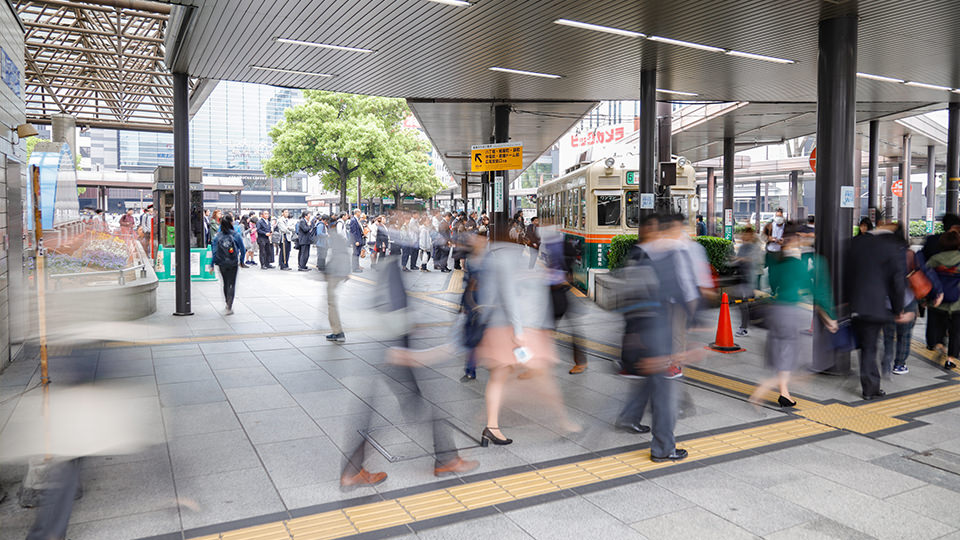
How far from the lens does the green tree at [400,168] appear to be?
36938 mm

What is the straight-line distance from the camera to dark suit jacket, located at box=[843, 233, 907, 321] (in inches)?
257

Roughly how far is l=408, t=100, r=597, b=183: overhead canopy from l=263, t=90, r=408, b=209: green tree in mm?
6241

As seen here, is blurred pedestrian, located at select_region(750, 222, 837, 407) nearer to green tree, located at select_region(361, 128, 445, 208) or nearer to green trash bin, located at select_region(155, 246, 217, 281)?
green trash bin, located at select_region(155, 246, 217, 281)

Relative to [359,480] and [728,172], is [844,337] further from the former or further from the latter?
[728,172]

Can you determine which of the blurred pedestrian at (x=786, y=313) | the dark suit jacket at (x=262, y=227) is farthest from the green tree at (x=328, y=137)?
the blurred pedestrian at (x=786, y=313)

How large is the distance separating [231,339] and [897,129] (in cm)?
2939

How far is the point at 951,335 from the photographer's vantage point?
8.23 metres

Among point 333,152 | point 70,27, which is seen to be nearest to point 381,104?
point 333,152

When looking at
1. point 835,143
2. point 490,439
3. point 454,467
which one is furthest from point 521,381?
point 835,143

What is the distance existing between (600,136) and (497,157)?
33275 mm

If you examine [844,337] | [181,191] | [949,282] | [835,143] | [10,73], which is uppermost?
[10,73]

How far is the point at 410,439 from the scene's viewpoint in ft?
18.2

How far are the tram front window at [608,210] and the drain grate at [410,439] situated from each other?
1027 centimetres

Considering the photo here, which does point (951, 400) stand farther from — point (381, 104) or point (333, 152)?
point (381, 104)
